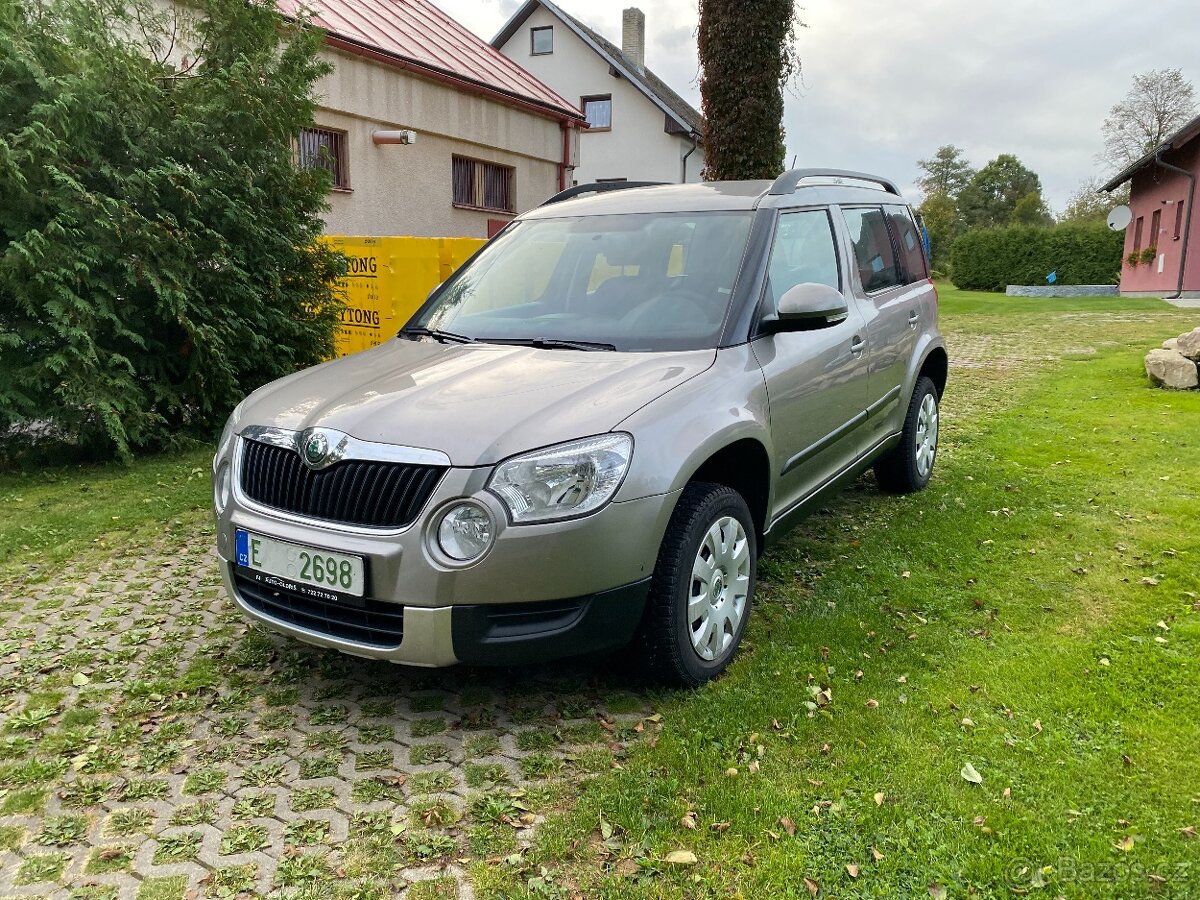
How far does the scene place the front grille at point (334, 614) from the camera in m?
2.87

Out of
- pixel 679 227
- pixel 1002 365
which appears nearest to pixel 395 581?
pixel 679 227

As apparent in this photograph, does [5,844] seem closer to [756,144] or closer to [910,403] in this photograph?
[910,403]

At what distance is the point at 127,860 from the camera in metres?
2.46

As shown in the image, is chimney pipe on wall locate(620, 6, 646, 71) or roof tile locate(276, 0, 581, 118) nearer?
roof tile locate(276, 0, 581, 118)

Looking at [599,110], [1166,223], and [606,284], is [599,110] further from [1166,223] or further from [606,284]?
[606,284]

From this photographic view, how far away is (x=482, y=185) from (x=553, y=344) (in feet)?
45.9

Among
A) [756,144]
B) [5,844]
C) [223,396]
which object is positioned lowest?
[5,844]

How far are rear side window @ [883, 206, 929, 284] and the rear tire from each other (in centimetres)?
69

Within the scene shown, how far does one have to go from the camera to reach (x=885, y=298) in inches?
203

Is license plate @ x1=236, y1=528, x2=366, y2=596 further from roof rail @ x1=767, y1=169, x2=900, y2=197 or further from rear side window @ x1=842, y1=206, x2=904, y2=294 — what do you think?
rear side window @ x1=842, y1=206, x2=904, y2=294

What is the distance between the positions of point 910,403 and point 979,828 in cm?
343

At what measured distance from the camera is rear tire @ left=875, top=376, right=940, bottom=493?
569 centimetres

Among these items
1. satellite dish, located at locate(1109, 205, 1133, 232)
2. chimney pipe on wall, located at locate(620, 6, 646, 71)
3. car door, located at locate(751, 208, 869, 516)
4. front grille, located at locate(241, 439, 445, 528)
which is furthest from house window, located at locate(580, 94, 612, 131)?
front grille, located at locate(241, 439, 445, 528)

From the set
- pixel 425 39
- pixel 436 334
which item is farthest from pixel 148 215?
pixel 425 39
